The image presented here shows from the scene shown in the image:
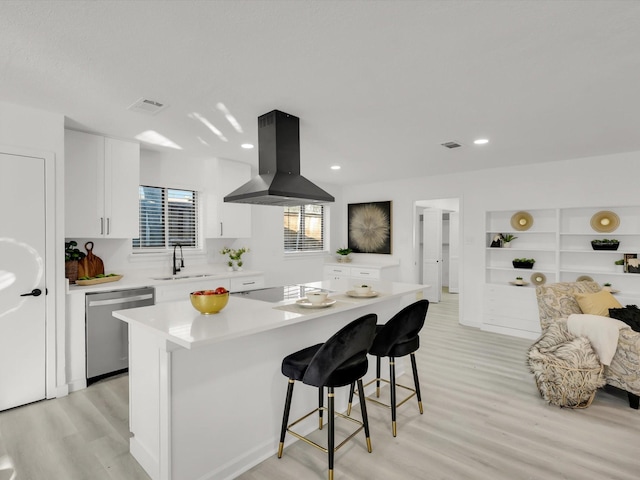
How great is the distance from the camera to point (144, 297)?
3.73 metres

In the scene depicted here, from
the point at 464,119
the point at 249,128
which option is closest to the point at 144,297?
the point at 249,128

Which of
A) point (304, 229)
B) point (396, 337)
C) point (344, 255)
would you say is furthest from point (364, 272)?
point (396, 337)

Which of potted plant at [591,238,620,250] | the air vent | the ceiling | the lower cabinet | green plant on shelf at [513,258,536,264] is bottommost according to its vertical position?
the lower cabinet

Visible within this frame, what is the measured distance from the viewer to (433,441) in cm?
247

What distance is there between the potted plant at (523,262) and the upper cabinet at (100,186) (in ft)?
16.5

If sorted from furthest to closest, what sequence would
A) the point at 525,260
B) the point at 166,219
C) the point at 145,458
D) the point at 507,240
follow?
1. the point at 507,240
2. the point at 525,260
3. the point at 166,219
4. the point at 145,458

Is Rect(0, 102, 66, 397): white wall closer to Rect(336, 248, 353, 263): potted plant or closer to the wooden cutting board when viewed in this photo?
the wooden cutting board

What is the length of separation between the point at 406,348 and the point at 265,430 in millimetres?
1116

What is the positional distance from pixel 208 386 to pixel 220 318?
38cm

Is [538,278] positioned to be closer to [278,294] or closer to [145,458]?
[278,294]

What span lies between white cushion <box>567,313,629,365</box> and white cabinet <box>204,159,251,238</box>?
3939 mm

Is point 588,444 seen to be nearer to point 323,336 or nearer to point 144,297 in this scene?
point 323,336

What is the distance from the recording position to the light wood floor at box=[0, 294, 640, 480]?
7.06ft

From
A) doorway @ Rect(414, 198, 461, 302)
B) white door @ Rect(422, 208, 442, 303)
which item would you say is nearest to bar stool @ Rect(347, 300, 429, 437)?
doorway @ Rect(414, 198, 461, 302)
